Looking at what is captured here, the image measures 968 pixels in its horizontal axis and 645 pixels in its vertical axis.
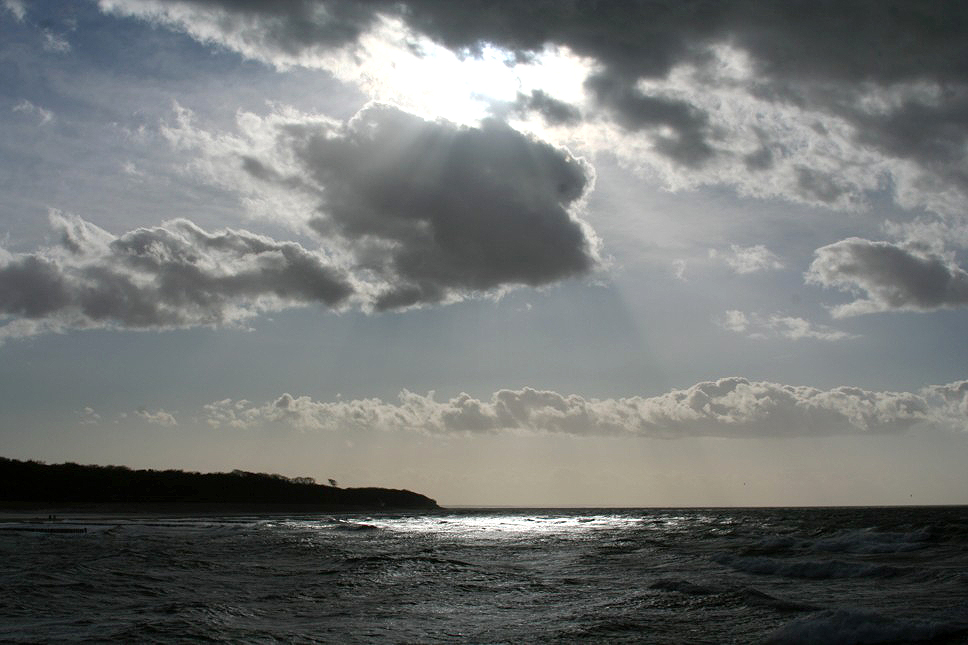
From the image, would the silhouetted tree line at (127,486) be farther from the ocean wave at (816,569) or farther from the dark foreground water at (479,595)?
the ocean wave at (816,569)

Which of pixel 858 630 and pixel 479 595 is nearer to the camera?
pixel 858 630

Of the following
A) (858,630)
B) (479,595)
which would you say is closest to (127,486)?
(479,595)

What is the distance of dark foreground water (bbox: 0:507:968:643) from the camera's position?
675 inches

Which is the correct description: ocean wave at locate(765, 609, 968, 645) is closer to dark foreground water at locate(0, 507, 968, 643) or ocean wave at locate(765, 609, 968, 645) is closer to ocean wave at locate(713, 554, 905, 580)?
dark foreground water at locate(0, 507, 968, 643)

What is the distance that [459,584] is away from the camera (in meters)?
27.2

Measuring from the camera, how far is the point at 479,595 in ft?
80.1

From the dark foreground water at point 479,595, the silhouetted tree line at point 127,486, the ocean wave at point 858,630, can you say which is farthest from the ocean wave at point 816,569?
the silhouetted tree line at point 127,486

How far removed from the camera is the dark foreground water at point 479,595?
675 inches

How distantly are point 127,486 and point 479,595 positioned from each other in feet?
437

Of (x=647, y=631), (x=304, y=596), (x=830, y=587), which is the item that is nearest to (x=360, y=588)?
(x=304, y=596)

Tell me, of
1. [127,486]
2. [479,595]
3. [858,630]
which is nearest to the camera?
[858,630]

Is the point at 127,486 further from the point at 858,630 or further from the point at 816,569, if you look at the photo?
the point at 858,630

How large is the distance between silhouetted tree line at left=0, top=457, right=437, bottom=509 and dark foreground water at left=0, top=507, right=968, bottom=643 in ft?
326

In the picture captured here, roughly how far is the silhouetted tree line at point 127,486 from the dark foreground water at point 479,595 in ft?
326
